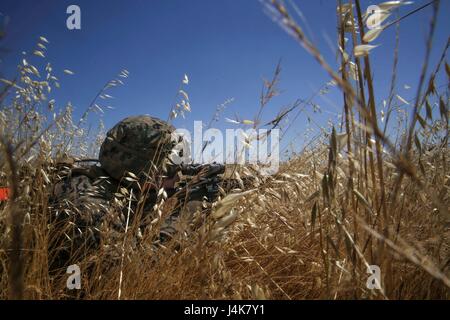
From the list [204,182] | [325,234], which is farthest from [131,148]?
[325,234]

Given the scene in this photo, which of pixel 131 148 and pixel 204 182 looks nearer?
pixel 131 148

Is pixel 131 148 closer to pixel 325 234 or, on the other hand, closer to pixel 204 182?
pixel 204 182

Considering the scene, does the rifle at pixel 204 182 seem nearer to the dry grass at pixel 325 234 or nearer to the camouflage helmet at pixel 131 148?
the camouflage helmet at pixel 131 148

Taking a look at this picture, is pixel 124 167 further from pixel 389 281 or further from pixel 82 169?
pixel 389 281

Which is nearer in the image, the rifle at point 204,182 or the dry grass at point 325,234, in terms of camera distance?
the dry grass at point 325,234

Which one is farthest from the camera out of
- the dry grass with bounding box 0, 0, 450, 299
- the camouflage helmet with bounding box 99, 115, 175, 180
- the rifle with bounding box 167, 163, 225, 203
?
the rifle with bounding box 167, 163, 225, 203

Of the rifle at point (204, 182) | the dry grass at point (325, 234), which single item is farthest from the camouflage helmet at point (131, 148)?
the dry grass at point (325, 234)

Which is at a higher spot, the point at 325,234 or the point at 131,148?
the point at 131,148

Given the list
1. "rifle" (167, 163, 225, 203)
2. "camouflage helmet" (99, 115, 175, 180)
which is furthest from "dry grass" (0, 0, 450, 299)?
"rifle" (167, 163, 225, 203)

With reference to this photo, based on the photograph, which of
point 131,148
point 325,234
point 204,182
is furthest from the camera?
point 204,182

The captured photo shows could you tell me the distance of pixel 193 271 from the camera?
107 cm

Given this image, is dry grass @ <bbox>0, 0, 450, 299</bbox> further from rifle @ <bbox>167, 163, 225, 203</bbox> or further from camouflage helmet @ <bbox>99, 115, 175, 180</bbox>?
rifle @ <bbox>167, 163, 225, 203</bbox>
